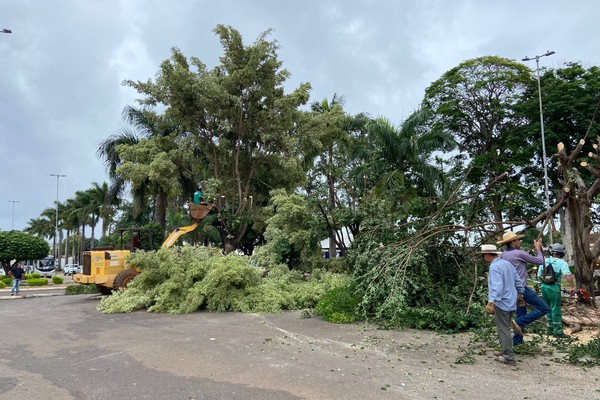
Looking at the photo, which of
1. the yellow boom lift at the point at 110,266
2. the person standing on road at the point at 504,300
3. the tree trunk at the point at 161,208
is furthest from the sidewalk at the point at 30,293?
the person standing on road at the point at 504,300

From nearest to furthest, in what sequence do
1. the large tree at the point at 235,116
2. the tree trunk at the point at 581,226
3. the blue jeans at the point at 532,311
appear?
the blue jeans at the point at 532,311 < the tree trunk at the point at 581,226 < the large tree at the point at 235,116

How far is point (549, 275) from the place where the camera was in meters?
7.55

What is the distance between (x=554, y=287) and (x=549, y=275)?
216 millimetres

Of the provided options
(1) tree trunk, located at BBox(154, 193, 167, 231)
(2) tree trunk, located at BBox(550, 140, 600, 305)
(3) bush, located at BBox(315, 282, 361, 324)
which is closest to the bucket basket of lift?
(3) bush, located at BBox(315, 282, 361, 324)

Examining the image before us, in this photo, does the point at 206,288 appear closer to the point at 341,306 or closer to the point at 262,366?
the point at 341,306

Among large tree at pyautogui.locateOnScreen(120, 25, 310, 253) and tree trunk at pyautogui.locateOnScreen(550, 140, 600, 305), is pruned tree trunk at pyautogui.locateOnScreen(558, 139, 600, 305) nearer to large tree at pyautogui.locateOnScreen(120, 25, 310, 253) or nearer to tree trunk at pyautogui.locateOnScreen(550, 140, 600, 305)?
tree trunk at pyautogui.locateOnScreen(550, 140, 600, 305)

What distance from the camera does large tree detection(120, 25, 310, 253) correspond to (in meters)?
20.2

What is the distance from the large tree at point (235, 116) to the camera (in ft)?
66.3

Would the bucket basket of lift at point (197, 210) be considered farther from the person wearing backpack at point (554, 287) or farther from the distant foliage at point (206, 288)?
the person wearing backpack at point (554, 287)

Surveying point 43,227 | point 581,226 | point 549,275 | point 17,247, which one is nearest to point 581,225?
point 581,226

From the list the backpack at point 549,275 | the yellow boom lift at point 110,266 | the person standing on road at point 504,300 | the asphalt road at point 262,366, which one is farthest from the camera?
the yellow boom lift at point 110,266

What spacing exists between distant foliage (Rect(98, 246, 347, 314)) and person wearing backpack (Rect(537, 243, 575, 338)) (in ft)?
14.9

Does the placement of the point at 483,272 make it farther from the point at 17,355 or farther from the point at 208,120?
the point at 208,120

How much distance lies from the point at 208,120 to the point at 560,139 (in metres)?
18.0
